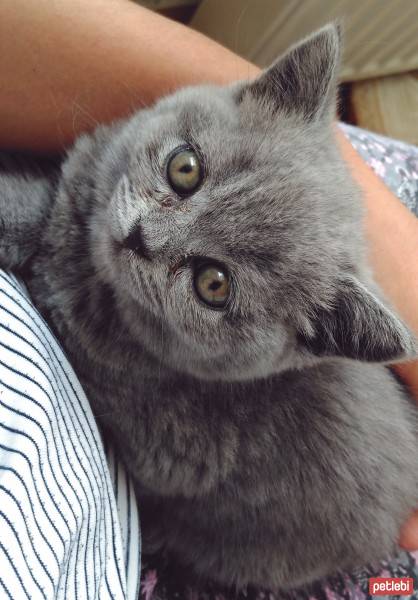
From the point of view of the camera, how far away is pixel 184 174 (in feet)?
2.43

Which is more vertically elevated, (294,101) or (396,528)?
(294,101)

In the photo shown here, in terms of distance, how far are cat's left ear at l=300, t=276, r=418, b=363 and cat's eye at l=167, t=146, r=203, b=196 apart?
25cm

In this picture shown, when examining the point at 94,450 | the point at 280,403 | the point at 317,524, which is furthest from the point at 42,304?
the point at 317,524

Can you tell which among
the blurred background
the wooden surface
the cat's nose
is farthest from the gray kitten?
the wooden surface

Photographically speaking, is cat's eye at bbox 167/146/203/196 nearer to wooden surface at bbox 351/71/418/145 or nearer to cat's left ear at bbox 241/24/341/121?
cat's left ear at bbox 241/24/341/121

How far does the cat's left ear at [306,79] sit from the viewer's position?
0.77 m

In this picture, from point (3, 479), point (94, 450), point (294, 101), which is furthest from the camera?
point (294, 101)

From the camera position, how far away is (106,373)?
829mm

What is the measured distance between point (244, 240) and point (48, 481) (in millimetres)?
379

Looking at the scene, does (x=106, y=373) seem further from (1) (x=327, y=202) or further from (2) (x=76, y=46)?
(2) (x=76, y=46)

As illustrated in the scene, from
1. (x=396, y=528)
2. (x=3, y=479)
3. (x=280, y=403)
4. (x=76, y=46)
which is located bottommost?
(x=396, y=528)

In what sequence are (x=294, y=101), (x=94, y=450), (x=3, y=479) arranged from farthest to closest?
1. (x=294, y=101)
2. (x=94, y=450)
3. (x=3, y=479)

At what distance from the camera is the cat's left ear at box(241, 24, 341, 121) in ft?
A: 2.52

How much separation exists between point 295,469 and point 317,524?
10cm
